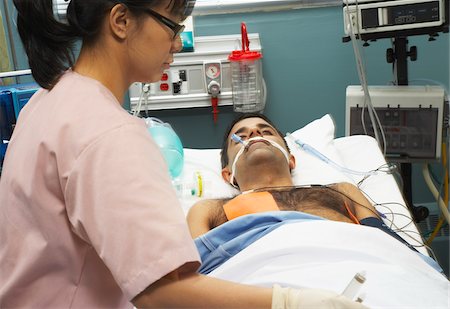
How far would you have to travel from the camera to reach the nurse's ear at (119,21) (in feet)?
3.18

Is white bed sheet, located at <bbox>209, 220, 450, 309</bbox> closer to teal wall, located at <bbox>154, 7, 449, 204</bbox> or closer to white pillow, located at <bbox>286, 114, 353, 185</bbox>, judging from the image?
white pillow, located at <bbox>286, 114, 353, 185</bbox>

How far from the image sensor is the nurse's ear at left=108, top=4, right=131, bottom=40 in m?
0.97

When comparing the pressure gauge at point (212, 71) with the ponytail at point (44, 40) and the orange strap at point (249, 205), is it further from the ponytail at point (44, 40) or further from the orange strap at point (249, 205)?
the ponytail at point (44, 40)

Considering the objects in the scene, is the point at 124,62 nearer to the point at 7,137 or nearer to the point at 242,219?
the point at 242,219

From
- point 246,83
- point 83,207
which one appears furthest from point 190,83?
point 83,207

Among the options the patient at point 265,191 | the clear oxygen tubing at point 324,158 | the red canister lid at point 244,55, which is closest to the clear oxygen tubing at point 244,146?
the patient at point 265,191

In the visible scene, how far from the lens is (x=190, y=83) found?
2861 millimetres

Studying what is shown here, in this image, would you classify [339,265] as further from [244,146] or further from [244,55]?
[244,55]

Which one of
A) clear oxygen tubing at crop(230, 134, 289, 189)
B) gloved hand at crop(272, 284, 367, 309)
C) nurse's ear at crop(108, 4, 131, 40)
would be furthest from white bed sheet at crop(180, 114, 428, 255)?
nurse's ear at crop(108, 4, 131, 40)

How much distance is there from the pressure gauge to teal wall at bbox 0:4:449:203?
0.71 feet

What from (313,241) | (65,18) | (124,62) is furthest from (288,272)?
(65,18)

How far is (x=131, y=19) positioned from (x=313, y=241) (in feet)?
2.78

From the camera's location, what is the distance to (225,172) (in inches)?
93.3

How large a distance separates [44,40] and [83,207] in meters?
0.39
